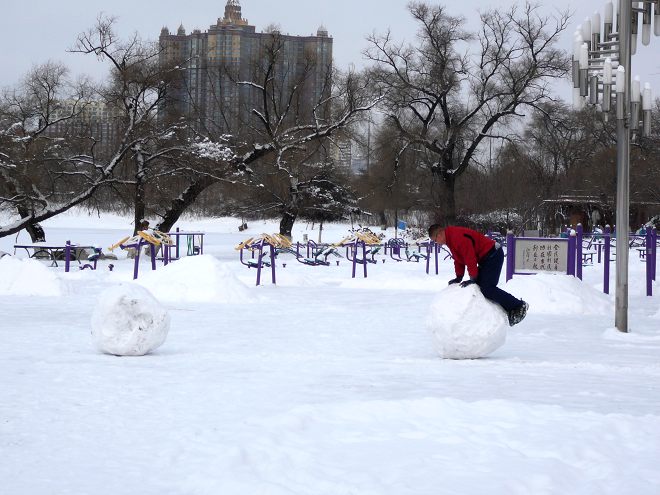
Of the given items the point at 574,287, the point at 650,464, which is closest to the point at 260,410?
the point at 650,464

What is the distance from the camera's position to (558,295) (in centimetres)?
1783

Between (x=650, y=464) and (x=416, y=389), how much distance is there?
284cm

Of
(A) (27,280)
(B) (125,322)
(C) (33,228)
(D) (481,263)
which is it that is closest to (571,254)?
(D) (481,263)

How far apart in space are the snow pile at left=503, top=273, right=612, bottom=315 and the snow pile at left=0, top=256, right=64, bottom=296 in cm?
930

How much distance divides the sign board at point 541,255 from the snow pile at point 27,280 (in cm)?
934

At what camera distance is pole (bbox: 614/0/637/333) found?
14266 mm

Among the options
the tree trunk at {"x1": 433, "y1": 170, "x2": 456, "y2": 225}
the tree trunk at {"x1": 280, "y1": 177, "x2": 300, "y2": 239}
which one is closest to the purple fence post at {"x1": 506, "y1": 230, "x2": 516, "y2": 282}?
the tree trunk at {"x1": 280, "y1": 177, "x2": 300, "y2": 239}

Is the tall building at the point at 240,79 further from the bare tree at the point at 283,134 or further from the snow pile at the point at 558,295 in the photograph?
the snow pile at the point at 558,295

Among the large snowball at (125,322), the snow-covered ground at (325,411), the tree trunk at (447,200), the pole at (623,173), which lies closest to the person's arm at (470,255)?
the snow-covered ground at (325,411)

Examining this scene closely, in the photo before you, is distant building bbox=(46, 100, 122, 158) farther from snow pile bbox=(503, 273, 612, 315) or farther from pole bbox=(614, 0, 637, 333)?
pole bbox=(614, 0, 637, 333)

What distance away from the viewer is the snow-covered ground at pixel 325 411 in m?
5.76

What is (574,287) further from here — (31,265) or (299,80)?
(299,80)

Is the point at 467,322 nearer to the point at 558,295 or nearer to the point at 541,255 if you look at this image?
the point at 558,295

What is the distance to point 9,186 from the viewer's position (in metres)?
35.8
